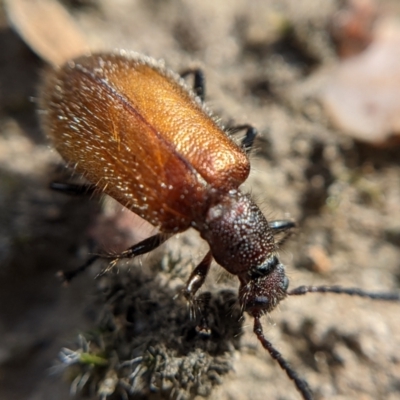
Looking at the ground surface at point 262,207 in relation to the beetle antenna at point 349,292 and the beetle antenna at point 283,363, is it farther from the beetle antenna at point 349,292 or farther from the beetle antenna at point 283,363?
the beetle antenna at point 349,292

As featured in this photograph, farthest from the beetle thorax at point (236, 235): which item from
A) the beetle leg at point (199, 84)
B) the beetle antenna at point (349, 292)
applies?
the beetle leg at point (199, 84)

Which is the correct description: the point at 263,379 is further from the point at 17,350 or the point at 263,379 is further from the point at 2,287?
the point at 2,287

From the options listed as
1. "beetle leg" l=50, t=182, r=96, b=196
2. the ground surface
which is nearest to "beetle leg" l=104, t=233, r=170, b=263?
the ground surface

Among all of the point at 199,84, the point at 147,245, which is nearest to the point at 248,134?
the point at 199,84

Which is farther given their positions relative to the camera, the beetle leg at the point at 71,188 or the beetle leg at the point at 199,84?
the beetle leg at the point at 199,84

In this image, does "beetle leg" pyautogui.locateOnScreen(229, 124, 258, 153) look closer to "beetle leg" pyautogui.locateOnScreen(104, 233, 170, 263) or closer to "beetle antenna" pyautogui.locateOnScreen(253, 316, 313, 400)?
"beetle leg" pyautogui.locateOnScreen(104, 233, 170, 263)

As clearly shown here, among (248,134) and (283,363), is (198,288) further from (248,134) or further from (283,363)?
(248,134)
